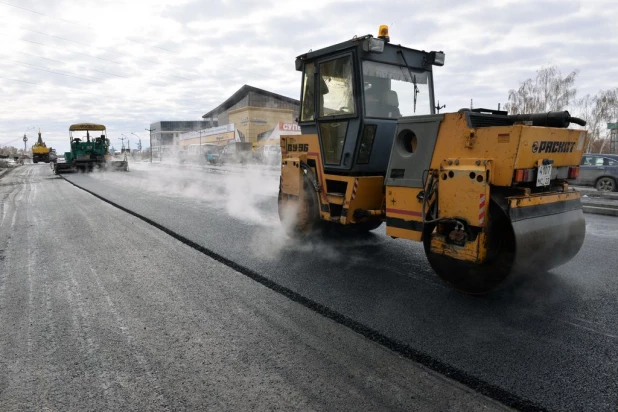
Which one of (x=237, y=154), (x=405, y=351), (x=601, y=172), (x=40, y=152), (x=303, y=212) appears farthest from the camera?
(x=40, y=152)

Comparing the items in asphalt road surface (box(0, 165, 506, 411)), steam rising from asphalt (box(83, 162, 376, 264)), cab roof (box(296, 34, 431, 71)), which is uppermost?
cab roof (box(296, 34, 431, 71))

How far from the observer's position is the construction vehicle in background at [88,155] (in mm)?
24594

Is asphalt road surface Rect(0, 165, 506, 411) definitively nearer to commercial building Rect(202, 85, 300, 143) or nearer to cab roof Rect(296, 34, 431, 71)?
cab roof Rect(296, 34, 431, 71)

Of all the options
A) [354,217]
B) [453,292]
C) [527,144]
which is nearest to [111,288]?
[354,217]

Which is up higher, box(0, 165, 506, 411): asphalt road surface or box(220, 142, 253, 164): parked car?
box(220, 142, 253, 164): parked car

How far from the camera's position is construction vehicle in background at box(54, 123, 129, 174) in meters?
24.6

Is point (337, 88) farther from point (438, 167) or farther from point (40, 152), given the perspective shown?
point (40, 152)

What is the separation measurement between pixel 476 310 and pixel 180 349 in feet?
7.91

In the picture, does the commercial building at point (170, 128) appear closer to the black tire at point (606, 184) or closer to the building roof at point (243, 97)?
the building roof at point (243, 97)

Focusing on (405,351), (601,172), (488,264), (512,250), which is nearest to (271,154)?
(601,172)

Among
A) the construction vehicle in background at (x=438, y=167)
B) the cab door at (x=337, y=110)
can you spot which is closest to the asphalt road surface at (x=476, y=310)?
the construction vehicle in background at (x=438, y=167)

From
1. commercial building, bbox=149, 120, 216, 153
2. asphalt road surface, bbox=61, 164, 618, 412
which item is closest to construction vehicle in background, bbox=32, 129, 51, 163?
commercial building, bbox=149, 120, 216, 153

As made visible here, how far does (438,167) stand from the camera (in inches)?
150

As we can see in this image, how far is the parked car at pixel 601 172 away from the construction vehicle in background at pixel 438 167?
11178mm
